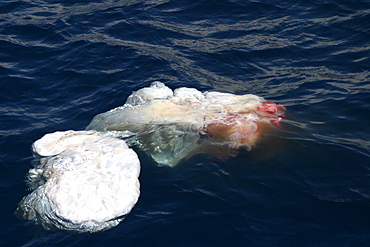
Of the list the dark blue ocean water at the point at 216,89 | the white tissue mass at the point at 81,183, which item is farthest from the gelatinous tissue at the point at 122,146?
the dark blue ocean water at the point at 216,89

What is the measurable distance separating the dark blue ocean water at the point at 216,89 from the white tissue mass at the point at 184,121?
0.20 metres

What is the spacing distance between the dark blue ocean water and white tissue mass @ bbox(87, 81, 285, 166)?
0.67 feet

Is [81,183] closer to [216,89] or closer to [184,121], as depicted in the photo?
[184,121]

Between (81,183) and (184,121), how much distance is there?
1744mm

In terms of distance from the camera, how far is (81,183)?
454cm

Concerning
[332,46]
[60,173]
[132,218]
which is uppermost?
[332,46]

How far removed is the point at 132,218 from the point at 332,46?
18.5 ft

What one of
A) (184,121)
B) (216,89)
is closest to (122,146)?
(184,121)

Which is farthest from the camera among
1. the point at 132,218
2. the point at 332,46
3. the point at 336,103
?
the point at 332,46

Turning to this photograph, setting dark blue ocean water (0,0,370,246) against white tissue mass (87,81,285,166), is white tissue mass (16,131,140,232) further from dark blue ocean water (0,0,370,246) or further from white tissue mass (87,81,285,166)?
white tissue mass (87,81,285,166)

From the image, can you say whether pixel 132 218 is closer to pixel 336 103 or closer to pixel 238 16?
pixel 336 103

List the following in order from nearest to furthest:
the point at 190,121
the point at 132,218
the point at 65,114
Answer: the point at 132,218, the point at 190,121, the point at 65,114

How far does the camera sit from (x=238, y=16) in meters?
9.57

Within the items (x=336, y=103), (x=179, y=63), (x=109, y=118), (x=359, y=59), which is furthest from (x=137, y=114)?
(x=359, y=59)
